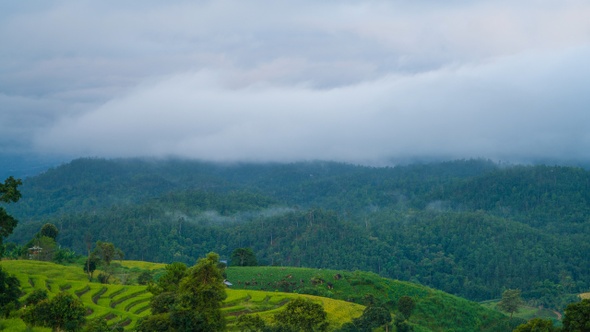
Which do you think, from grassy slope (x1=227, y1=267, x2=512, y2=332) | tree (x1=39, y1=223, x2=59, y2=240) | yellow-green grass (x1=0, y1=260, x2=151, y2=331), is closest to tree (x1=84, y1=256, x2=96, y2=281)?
yellow-green grass (x1=0, y1=260, x2=151, y2=331)

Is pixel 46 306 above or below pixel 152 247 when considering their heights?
above

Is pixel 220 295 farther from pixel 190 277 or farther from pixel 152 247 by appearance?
pixel 152 247

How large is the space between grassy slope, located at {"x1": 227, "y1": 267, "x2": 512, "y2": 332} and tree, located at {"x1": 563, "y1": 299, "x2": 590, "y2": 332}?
53342 mm

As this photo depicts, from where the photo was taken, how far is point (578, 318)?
159 feet

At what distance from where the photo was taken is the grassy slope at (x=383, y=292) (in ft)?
341

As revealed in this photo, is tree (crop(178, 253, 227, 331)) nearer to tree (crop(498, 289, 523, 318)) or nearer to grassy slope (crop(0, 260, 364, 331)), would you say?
grassy slope (crop(0, 260, 364, 331))

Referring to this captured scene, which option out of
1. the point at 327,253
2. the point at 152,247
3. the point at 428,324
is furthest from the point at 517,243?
the point at 152,247

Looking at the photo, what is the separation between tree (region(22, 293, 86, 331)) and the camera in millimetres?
42719

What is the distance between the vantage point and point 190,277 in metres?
54.0

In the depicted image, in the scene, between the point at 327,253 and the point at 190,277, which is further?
the point at 327,253

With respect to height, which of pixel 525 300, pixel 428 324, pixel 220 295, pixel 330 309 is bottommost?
pixel 525 300

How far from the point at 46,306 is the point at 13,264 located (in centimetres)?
6160

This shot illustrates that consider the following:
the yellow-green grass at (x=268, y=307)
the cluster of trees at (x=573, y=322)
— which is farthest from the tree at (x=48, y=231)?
the cluster of trees at (x=573, y=322)

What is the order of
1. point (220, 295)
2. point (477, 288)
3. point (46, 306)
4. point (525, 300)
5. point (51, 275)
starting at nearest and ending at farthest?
point (46, 306)
point (220, 295)
point (51, 275)
point (525, 300)
point (477, 288)
